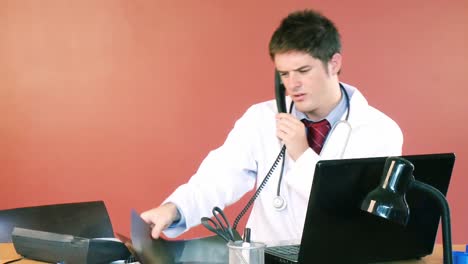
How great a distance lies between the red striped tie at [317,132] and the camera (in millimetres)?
2074

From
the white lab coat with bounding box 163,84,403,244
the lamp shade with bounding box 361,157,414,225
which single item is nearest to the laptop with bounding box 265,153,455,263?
the lamp shade with bounding box 361,157,414,225

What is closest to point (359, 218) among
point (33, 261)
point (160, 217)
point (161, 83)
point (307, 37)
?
point (160, 217)

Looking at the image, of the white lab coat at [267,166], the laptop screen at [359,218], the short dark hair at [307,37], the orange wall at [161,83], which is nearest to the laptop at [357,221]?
the laptop screen at [359,218]

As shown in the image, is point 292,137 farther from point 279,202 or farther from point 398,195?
point 398,195

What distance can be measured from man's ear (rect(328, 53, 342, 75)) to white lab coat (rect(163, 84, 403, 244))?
0.33 ft

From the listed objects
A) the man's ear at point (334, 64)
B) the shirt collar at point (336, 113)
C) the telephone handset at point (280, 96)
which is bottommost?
the shirt collar at point (336, 113)

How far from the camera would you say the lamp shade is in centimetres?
103

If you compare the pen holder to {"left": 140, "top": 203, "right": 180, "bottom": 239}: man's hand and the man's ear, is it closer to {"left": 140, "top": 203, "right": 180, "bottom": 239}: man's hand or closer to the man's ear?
{"left": 140, "top": 203, "right": 180, "bottom": 239}: man's hand

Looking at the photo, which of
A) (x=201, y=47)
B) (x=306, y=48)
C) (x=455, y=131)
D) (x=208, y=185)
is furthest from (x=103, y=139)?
(x=455, y=131)

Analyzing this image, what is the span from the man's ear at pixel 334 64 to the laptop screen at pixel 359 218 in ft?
2.49

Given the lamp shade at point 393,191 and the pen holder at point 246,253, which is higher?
the lamp shade at point 393,191

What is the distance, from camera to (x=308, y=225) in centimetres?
128

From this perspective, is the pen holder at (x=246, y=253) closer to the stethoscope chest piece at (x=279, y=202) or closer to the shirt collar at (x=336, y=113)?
the stethoscope chest piece at (x=279, y=202)

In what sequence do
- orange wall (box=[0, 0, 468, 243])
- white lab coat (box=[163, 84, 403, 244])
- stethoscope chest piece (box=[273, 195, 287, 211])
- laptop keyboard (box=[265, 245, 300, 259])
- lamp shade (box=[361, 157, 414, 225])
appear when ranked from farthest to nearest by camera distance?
1. orange wall (box=[0, 0, 468, 243])
2. stethoscope chest piece (box=[273, 195, 287, 211])
3. white lab coat (box=[163, 84, 403, 244])
4. laptop keyboard (box=[265, 245, 300, 259])
5. lamp shade (box=[361, 157, 414, 225])
